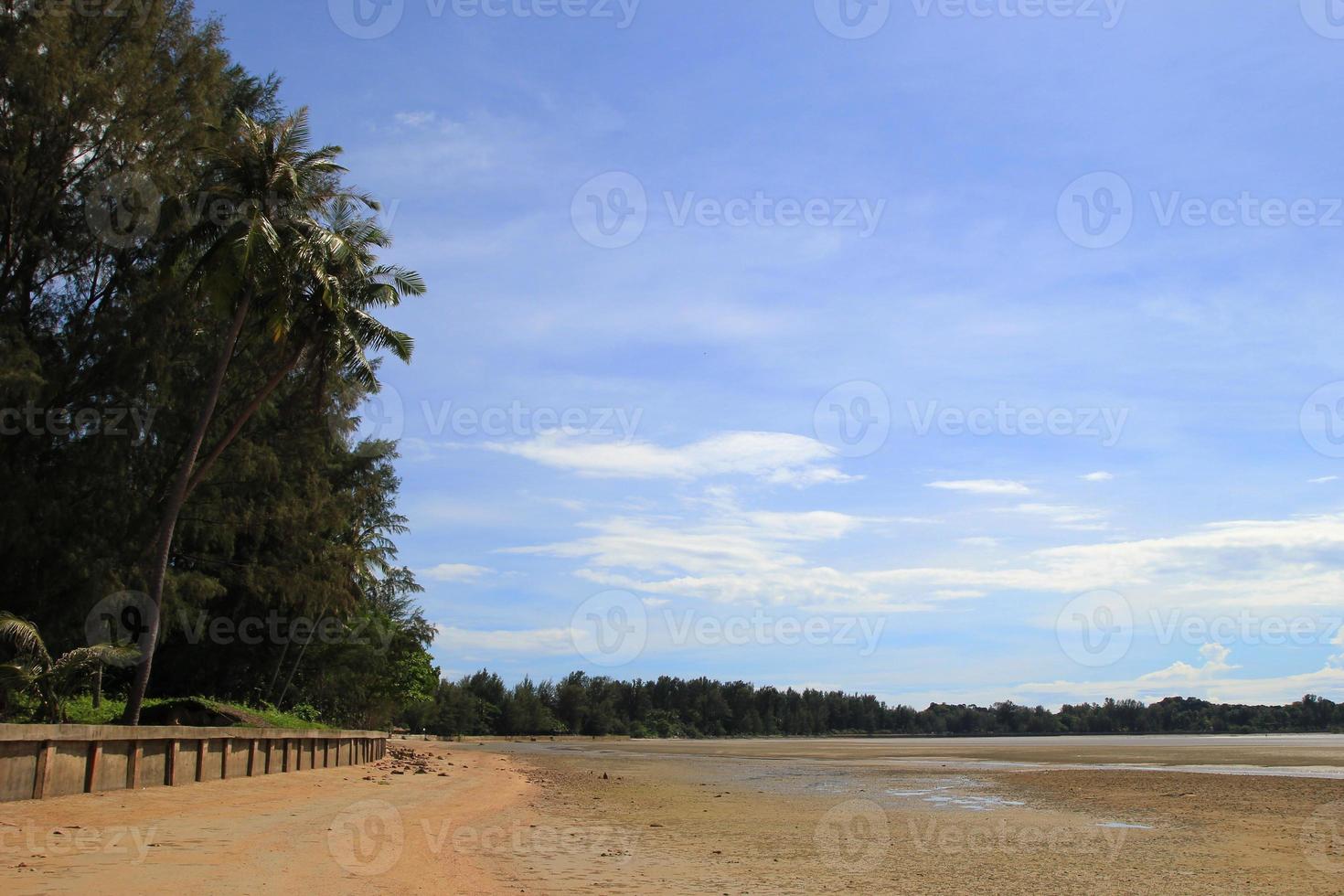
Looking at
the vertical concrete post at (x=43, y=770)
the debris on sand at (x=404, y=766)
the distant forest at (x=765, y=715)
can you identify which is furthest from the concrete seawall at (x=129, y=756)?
the distant forest at (x=765, y=715)

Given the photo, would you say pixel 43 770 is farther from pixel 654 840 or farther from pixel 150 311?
pixel 150 311

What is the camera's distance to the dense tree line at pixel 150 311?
21.4m

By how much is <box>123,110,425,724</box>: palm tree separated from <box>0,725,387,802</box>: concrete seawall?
2377mm

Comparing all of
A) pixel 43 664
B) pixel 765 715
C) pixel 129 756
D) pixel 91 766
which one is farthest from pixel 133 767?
pixel 765 715

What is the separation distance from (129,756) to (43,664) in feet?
14.0

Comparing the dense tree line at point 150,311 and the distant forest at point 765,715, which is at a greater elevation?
the dense tree line at point 150,311

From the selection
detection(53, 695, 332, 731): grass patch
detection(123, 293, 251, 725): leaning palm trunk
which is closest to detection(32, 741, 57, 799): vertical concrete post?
detection(53, 695, 332, 731): grass patch

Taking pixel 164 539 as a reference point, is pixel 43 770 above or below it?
below

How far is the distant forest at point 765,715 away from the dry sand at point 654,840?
10403cm

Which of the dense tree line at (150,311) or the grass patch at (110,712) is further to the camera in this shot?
the dense tree line at (150,311)

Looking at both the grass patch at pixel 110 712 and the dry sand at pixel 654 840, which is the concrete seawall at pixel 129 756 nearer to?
the dry sand at pixel 654 840

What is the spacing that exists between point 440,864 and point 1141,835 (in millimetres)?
10764

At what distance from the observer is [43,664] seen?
1745 centimetres

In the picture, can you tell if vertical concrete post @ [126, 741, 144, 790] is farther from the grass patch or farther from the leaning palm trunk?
the leaning palm trunk
